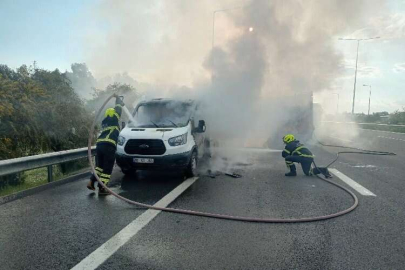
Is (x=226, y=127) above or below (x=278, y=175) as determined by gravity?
above

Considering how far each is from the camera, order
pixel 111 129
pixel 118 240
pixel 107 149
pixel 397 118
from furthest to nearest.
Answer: pixel 397 118, pixel 111 129, pixel 107 149, pixel 118 240

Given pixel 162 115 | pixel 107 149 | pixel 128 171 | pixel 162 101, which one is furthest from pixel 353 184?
pixel 107 149

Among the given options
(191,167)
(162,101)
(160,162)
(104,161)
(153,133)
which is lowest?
(191,167)

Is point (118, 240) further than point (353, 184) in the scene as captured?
No

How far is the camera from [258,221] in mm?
4887

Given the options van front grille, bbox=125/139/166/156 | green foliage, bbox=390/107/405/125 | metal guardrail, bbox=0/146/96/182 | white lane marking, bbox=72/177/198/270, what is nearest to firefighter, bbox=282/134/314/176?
van front grille, bbox=125/139/166/156

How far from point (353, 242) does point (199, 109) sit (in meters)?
6.23

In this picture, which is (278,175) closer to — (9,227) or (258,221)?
(258,221)

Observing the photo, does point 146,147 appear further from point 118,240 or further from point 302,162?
point 302,162

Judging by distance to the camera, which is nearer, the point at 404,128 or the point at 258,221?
the point at 258,221

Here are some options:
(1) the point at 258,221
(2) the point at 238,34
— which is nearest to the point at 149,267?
(1) the point at 258,221

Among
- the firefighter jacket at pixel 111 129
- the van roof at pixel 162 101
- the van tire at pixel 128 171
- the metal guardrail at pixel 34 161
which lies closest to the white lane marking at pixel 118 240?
the firefighter jacket at pixel 111 129

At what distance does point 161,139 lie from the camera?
294 inches

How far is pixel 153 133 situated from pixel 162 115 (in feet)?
3.78
